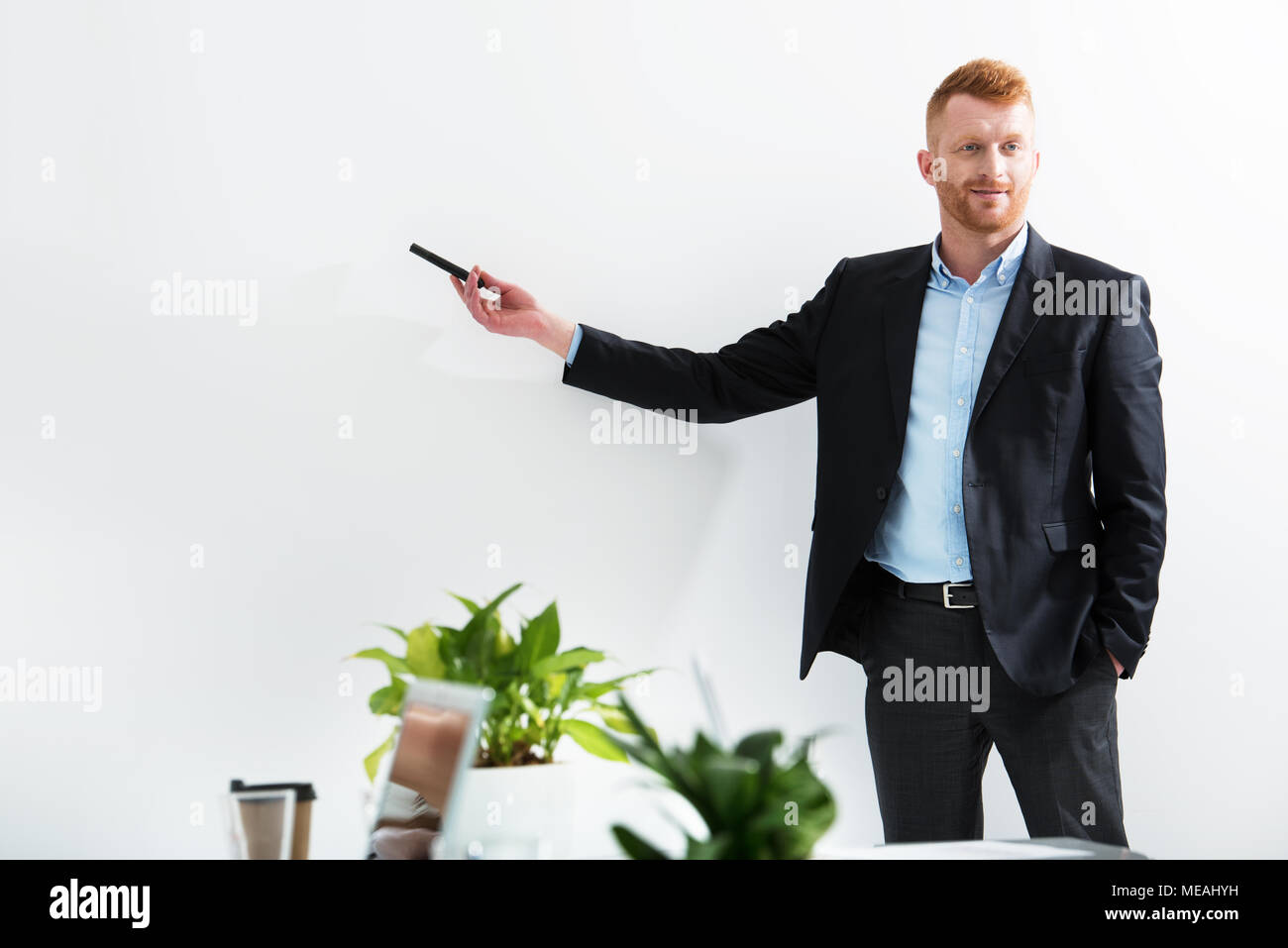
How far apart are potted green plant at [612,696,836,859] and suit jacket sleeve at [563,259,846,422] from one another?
4.05ft

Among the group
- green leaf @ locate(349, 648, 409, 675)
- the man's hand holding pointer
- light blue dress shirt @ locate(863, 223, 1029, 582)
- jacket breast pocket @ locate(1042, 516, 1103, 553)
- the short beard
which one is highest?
the short beard

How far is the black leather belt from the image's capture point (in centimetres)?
193

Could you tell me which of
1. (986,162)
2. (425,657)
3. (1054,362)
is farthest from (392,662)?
(986,162)

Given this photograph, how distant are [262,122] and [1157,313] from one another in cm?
203

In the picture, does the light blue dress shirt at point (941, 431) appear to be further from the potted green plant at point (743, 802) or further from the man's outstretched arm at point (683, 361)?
the potted green plant at point (743, 802)

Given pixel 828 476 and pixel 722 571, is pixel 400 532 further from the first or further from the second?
pixel 828 476

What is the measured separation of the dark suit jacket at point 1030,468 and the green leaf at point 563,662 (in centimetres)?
80

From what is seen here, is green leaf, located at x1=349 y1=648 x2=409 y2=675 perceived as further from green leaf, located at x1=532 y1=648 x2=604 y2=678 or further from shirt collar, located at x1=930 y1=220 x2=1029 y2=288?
shirt collar, located at x1=930 y1=220 x2=1029 y2=288

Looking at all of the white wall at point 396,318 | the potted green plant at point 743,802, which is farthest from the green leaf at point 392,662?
the white wall at point 396,318

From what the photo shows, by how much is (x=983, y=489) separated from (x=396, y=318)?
1.26 metres

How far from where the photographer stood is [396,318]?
7.42 ft

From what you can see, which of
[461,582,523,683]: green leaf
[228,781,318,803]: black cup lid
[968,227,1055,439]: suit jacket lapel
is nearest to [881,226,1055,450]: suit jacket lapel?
[968,227,1055,439]: suit jacket lapel
